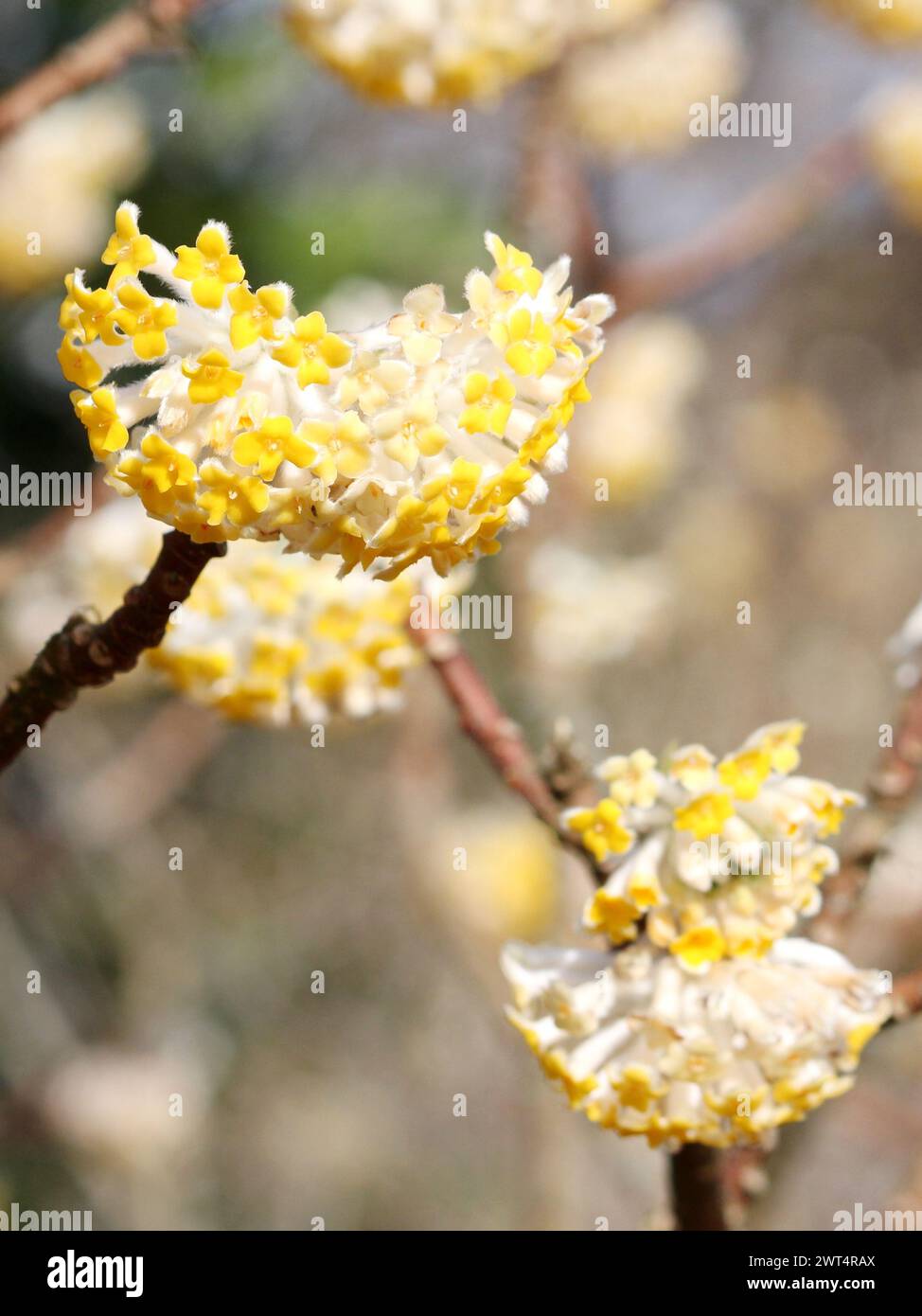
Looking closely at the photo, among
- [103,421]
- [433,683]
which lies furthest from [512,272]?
[433,683]

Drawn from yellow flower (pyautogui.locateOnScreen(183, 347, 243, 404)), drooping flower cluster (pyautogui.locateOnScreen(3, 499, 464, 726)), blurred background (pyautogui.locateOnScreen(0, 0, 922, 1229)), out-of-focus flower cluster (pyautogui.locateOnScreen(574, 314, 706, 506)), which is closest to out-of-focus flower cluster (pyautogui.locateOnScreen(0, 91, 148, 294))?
blurred background (pyautogui.locateOnScreen(0, 0, 922, 1229))

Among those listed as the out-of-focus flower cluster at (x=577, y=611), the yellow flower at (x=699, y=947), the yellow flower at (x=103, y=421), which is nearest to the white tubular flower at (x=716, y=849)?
the yellow flower at (x=699, y=947)

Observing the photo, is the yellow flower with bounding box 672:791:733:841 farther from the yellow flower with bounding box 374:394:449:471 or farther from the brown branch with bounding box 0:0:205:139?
the brown branch with bounding box 0:0:205:139

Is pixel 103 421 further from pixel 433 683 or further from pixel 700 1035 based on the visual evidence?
pixel 433 683

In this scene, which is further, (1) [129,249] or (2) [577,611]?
(2) [577,611]

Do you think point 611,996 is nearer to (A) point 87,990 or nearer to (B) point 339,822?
(A) point 87,990

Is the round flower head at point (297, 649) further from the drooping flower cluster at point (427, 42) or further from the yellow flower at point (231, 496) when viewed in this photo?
the drooping flower cluster at point (427, 42)
